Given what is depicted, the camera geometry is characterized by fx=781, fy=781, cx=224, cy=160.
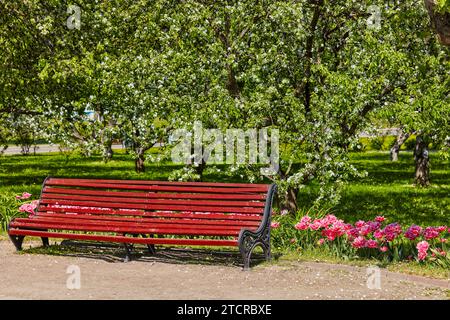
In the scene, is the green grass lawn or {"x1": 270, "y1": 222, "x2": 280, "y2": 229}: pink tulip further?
the green grass lawn

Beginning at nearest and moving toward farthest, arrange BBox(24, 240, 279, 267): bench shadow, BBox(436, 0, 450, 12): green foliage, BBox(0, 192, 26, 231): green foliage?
1. BBox(436, 0, 450, 12): green foliage
2. BBox(24, 240, 279, 267): bench shadow
3. BBox(0, 192, 26, 231): green foliage

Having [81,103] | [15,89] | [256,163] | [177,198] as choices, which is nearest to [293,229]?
[177,198]

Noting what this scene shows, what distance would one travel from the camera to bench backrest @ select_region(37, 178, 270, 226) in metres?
8.66

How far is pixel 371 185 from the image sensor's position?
20.2 metres

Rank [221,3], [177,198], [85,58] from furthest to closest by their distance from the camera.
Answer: [85,58] < [221,3] < [177,198]

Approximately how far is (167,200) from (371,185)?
1199 centimetres

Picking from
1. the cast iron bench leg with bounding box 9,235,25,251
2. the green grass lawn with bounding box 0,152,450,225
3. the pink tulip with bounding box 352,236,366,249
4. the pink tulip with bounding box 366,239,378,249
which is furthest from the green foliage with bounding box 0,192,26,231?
the pink tulip with bounding box 366,239,378,249

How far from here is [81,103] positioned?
1393cm

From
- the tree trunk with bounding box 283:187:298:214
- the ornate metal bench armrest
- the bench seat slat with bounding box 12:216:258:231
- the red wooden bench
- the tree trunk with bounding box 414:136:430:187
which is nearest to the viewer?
the ornate metal bench armrest

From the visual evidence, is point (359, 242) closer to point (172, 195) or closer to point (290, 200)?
point (172, 195)

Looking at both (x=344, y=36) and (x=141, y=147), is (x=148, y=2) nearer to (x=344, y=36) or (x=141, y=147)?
(x=141, y=147)

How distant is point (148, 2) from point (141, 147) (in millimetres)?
2640

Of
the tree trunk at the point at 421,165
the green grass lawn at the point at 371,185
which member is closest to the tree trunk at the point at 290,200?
the green grass lawn at the point at 371,185

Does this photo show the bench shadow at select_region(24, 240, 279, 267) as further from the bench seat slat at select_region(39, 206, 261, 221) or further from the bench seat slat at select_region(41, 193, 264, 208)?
the bench seat slat at select_region(41, 193, 264, 208)
